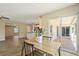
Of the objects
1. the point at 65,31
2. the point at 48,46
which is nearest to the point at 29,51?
the point at 48,46

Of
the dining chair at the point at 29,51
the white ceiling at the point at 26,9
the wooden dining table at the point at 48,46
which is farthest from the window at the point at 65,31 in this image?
the dining chair at the point at 29,51

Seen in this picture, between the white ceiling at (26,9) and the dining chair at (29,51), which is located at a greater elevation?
the white ceiling at (26,9)

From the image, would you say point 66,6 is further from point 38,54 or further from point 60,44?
point 38,54

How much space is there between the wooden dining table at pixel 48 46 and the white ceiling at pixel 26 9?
0.50 m

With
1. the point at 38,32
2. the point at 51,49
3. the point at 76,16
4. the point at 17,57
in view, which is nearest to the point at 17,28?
the point at 38,32

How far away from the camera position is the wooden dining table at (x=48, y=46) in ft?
5.76

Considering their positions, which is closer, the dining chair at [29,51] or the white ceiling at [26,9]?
the white ceiling at [26,9]

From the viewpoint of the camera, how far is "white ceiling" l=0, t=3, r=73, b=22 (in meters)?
1.65

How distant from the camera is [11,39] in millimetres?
1883

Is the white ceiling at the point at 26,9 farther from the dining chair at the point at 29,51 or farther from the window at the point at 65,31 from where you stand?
the dining chair at the point at 29,51

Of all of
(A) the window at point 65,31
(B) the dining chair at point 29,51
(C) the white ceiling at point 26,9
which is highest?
(C) the white ceiling at point 26,9

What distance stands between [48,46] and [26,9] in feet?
2.86

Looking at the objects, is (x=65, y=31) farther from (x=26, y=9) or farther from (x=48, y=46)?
(x=26, y=9)

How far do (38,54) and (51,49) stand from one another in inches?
11.4
